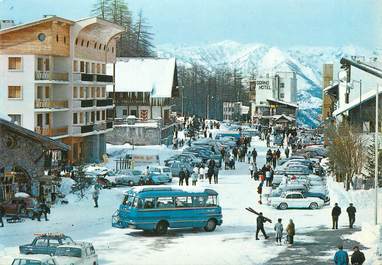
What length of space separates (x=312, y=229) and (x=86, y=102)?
86.2ft

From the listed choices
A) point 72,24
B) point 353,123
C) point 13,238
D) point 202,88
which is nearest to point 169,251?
point 13,238

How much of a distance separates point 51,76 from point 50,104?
1.57m

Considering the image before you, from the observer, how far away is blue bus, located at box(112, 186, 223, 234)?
23.7 m

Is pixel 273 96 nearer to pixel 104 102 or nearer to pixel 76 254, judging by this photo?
pixel 104 102

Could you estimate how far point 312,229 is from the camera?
25.0 m

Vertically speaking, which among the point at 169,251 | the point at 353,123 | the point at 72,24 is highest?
the point at 72,24

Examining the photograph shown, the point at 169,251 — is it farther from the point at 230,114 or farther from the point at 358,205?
the point at 230,114

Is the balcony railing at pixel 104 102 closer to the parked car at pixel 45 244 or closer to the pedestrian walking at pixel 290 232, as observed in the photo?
the pedestrian walking at pixel 290 232

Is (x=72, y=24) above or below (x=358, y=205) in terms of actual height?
above

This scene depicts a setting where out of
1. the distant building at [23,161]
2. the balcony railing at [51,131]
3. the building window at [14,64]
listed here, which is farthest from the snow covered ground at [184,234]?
the building window at [14,64]

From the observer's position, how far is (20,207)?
83.5 ft

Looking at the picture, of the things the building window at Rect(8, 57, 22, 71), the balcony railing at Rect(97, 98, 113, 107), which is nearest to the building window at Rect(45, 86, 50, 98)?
the building window at Rect(8, 57, 22, 71)

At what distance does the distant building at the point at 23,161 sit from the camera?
28.6m

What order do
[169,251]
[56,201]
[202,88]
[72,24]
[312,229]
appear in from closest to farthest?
1. [169,251]
2. [312,229]
3. [56,201]
4. [72,24]
5. [202,88]
